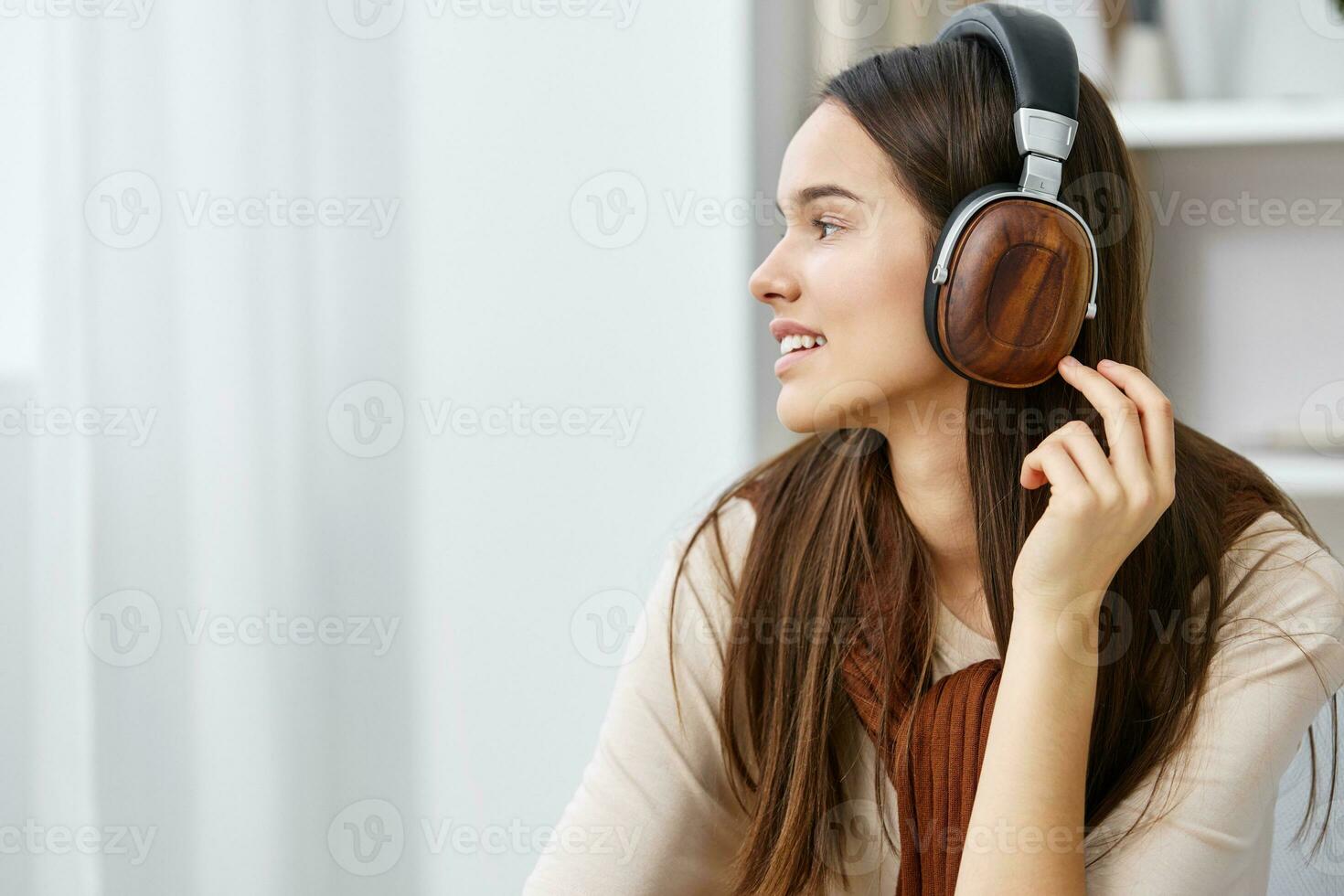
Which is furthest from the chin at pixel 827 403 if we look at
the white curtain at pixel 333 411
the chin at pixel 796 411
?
the white curtain at pixel 333 411

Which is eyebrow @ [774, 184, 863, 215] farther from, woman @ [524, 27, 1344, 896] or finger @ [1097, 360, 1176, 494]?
finger @ [1097, 360, 1176, 494]

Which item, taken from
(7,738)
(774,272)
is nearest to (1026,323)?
(774,272)

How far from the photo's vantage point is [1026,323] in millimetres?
858

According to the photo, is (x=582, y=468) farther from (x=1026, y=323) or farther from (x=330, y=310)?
(x=1026, y=323)

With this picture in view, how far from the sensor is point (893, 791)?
103 centimetres

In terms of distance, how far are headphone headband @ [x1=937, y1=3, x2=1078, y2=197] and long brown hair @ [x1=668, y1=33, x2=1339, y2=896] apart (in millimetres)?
61

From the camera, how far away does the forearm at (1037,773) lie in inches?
32.9

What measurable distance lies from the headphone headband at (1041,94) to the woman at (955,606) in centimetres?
6

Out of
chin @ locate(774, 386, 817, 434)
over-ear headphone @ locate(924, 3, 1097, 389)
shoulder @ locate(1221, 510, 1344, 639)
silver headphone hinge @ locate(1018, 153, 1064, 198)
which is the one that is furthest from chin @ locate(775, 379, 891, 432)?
shoulder @ locate(1221, 510, 1344, 639)

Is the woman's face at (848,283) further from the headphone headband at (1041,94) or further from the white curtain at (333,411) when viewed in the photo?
the white curtain at (333,411)

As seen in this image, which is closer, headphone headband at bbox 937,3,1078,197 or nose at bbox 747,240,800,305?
headphone headband at bbox 937,3,1078,197

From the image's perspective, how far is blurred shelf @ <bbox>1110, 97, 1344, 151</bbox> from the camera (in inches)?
55.1

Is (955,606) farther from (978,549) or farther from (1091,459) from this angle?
(1091,459)

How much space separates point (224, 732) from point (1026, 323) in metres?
0.92
